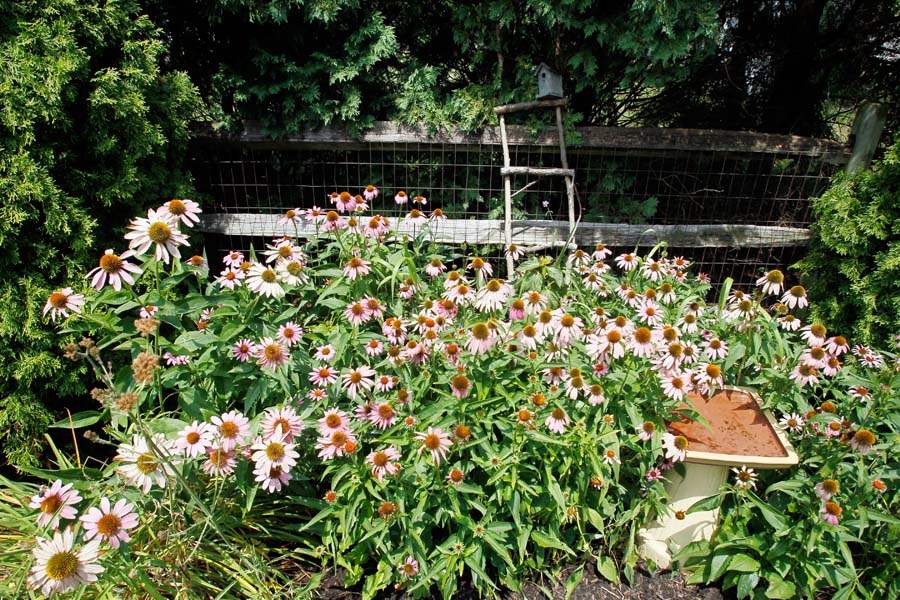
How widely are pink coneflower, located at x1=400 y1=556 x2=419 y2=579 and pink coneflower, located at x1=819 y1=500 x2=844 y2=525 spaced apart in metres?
1.23

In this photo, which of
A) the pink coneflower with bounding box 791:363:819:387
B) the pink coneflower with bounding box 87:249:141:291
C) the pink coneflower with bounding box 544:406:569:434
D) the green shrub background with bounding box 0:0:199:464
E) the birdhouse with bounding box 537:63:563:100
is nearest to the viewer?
the pink coneflower with bounding box 87:249:141:291

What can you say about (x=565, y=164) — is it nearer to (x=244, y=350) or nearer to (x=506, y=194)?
(x=506, y=194)

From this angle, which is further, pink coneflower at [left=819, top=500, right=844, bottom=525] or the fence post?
the fence post

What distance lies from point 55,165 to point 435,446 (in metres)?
2.21

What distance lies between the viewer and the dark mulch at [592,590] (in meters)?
1.82

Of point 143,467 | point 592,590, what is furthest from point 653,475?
point 143,467

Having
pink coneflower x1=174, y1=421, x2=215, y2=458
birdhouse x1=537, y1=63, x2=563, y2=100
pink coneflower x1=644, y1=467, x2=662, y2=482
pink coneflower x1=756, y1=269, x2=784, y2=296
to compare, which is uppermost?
birdhouse x1=537, y1=63, x2=563, y2=100

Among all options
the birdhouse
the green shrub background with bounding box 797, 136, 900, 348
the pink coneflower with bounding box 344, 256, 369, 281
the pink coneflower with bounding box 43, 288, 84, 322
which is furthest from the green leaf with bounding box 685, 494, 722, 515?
the birdhouse

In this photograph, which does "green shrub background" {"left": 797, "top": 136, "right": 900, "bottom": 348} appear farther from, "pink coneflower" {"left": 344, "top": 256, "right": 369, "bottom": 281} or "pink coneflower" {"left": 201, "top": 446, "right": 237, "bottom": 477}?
"pink coneflower" {"left": 201, "top": 446, "right": 237, "bottom": 477}

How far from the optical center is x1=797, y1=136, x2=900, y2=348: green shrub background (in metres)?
2.85

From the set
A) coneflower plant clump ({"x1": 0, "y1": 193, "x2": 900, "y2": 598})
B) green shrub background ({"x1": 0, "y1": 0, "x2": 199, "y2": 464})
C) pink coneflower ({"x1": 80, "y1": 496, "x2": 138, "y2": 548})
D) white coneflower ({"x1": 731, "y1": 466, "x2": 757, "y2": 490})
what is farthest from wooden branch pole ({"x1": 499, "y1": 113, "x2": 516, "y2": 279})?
pink coneflower ({"x1": 80, "y1": 496, "x2": 138, "y2": 548})

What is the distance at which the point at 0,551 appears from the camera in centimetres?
183

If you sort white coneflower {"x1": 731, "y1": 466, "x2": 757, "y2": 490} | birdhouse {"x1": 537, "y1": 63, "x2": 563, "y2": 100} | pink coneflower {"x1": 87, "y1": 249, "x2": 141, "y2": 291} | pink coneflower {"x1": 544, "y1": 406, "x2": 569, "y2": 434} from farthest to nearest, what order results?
birdhouse {"x1": 537, "y1": 63, "x2": 563, "y2": 100}
white coneflower {"x1": 731, "y1": 466, "x2": 757, "y2": 490}
pink coneflower {"x1": 544, "y1": 406, "x2": 569, "y2": 434}
pink coneflower {"x1": 87, "y1": 249, "x2": 141, "y2": 291}

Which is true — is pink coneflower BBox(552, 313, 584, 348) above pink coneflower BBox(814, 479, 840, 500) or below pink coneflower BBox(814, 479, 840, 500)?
above
